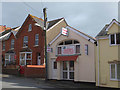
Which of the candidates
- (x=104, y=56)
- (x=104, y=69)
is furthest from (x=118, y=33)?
(x=104, y=69)

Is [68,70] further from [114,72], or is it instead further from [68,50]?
[114,72]

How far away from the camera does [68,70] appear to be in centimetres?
2052

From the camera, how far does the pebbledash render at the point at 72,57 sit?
60.6 ft

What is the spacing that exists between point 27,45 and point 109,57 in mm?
15479

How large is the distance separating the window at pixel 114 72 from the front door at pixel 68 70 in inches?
208

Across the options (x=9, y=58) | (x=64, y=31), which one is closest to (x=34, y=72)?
(x=64, y=31)

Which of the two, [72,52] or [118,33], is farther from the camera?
[72,52]

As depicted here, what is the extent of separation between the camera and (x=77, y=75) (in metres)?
19.2

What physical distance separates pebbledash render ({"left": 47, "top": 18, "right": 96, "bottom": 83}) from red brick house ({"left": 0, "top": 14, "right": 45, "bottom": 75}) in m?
4.31

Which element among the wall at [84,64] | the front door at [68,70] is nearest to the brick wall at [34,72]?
the front door at [68,70]

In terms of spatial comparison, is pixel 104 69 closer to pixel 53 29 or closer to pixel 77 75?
pixel 77 75

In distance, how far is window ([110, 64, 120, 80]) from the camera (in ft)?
51.0

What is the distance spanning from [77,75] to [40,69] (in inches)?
223

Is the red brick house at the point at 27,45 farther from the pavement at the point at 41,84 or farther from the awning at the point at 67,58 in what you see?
the pavement at the point at 41,84
